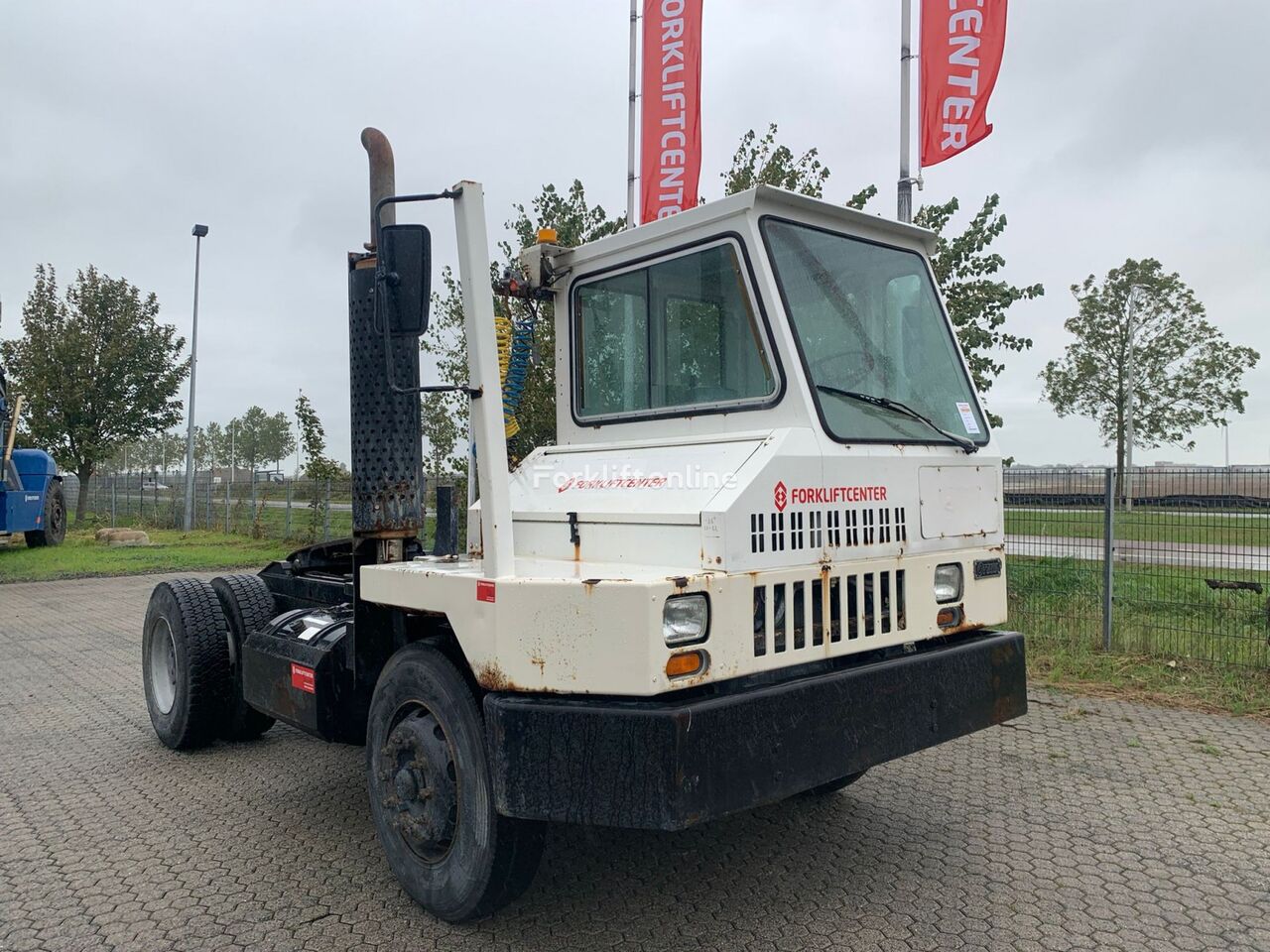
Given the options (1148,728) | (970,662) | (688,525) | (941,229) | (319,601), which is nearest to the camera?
(688,525)

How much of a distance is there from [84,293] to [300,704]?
2778cm

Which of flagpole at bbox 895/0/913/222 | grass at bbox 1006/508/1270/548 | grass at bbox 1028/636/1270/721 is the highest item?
flagpole at bbox 895/0/913/222

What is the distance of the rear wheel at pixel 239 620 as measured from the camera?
17.1 feet

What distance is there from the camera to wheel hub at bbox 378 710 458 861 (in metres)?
3.27

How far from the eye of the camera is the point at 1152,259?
86.4ft

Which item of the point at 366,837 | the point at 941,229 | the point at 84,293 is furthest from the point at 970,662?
the point at 84,293

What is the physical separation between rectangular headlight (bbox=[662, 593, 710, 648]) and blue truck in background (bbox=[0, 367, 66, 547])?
1667 centimetres

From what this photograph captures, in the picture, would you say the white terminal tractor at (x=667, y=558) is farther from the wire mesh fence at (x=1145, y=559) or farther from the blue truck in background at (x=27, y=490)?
the blue truck in background at (x=27, y=490)

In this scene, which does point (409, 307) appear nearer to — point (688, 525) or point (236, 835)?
point (688, 525)

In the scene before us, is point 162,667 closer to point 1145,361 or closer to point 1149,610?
point 1149,610

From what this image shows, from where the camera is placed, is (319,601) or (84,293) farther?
(84,293)

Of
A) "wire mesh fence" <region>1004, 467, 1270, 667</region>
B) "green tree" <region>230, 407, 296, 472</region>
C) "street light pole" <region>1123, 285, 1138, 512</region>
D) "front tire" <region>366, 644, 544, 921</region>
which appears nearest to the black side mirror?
"front tire" <region>366, 644, 544, 921</region>

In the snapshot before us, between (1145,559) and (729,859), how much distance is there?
502 cm

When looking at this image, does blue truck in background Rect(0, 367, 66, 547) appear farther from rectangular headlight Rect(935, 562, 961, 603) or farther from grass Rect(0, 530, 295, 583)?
rectangular headlight Rect(935, 562, 961, 603)
